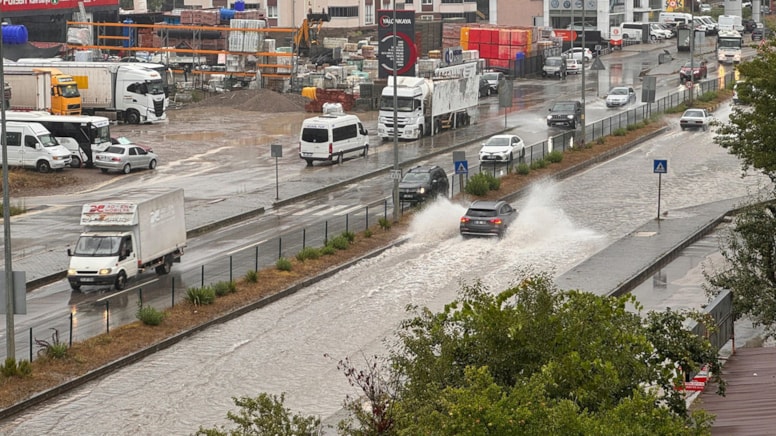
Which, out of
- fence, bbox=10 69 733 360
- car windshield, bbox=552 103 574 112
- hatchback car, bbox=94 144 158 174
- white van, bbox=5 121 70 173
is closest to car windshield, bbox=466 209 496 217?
fence, bbox=10 69 733 360

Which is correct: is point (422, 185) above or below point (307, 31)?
below

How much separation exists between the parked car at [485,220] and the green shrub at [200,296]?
1139 cm

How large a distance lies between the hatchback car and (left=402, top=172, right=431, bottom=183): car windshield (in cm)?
1465

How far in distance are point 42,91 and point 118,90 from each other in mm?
6722

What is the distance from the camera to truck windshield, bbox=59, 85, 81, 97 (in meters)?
69.2

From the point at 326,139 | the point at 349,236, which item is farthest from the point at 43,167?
the point at 349,236

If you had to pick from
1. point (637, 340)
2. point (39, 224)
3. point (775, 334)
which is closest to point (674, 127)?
point (39, 224)

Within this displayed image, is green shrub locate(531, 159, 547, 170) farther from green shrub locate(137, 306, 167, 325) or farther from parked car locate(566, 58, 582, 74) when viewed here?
parked car locate(566, 58, 582, 74)

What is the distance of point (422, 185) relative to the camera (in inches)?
1885

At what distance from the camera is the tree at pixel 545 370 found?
13.4 m

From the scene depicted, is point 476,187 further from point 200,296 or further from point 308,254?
point 200,296

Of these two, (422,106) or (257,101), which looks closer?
(422,106)

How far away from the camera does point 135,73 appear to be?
7325 cm

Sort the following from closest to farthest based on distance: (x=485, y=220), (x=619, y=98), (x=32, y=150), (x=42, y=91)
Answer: (x=485, y=220)
(x=32, y=150)
(x=42, y=91)
(x=619, y=98)
